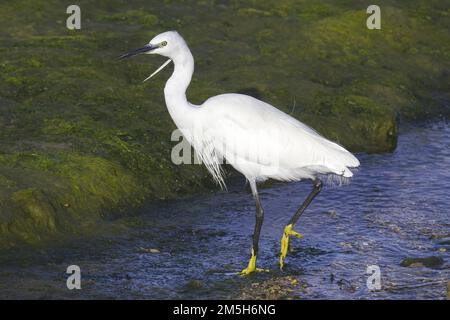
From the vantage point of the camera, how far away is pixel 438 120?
564 inches

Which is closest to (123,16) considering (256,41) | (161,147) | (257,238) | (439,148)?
(256,41)

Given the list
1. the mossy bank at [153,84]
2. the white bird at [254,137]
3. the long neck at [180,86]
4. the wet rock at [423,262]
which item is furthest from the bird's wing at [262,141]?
the mossy bank at [153,84]

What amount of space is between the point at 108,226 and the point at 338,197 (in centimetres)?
293

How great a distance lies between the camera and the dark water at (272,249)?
845 centimetres

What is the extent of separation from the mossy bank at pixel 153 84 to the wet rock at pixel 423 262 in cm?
303

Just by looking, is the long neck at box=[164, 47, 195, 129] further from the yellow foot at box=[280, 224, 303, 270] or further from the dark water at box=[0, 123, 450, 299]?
the yellow foot at box=[280, 224, 303, 270]

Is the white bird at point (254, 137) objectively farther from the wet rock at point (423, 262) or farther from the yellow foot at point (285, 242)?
the wet rock at point (423, 262)

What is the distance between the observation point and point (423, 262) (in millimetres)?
9055

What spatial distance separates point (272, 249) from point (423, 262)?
160 cm

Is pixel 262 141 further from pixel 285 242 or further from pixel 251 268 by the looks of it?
pixel 251 268

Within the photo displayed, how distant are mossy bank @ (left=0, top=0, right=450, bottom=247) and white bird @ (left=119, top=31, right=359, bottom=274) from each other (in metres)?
1.52

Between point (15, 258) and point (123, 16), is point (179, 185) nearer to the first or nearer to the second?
point (15, 258)

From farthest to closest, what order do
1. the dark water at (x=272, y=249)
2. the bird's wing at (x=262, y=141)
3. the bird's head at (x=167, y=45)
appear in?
1. the bird's head at (x=167, y=45)
2. the bird's wing at (x=262, y=141)
3. the dark water at (x=272, y=249)

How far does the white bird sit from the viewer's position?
938 cm
